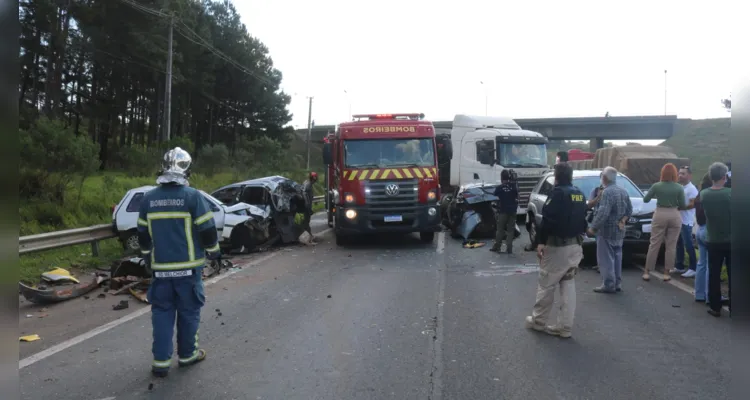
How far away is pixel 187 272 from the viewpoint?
5285mm

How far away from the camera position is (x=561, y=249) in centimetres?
653

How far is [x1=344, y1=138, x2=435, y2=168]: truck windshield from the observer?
1421 cm

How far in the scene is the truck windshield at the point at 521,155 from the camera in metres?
19.3

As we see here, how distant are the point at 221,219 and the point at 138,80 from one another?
3522cm

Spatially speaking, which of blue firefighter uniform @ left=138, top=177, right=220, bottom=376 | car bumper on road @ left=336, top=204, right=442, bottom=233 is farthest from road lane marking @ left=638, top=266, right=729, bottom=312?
blue firefighter uniform @ left=138, top=177, right=220, bottom=376

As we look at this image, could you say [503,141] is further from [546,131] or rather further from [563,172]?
[546,131]

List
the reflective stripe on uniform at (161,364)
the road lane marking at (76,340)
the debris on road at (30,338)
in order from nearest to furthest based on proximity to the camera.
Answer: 1. the reflective stripe on uniform at (161,364)
2. the road lane marking at (76,340)
3. the debris on road at (30,338)

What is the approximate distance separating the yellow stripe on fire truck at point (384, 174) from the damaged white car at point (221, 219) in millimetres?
2263

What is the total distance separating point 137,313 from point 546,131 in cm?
5213

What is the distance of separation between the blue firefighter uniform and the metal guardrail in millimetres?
5654

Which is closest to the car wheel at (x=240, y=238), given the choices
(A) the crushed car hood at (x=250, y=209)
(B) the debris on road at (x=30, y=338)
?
(A) the crushed car hood at (x=250, y=209)

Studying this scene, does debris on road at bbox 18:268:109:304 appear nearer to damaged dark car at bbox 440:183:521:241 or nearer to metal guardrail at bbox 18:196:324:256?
metal guardrail at bbox 18:196:324:256

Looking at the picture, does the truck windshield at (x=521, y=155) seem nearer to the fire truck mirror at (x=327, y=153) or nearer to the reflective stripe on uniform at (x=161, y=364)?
the fire truck mirror at (x=327, y=153)

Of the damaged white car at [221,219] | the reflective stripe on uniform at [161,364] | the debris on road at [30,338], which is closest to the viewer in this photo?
the reflective stripe on uniform at [161,364]
